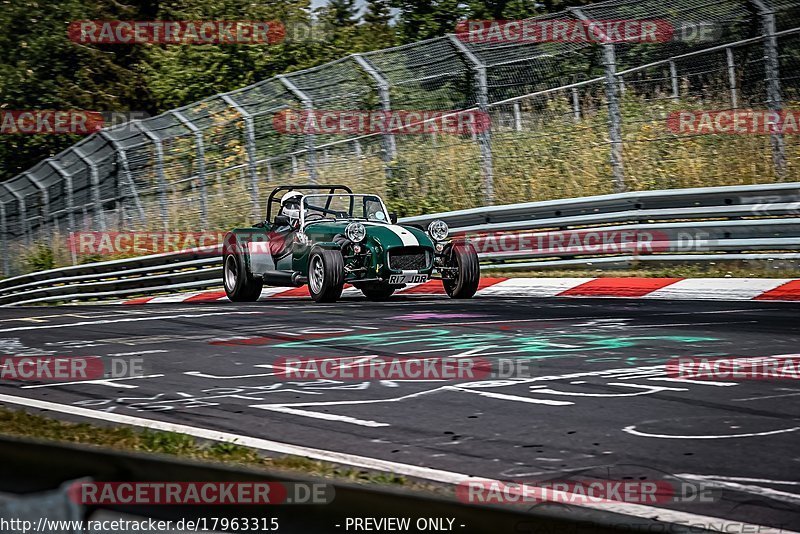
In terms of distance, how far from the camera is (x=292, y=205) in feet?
49.3

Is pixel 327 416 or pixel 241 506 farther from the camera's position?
pixel 327 416

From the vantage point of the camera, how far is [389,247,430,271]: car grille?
13.4 metres

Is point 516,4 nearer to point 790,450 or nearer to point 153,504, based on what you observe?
point 790,450

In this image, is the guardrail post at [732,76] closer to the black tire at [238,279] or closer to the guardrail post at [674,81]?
the guardrail post at [674,81]

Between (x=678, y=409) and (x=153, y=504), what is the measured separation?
357 centimetres

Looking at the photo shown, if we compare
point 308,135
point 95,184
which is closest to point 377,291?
point 308,135

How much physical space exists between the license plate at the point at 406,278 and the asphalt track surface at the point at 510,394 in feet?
3.54

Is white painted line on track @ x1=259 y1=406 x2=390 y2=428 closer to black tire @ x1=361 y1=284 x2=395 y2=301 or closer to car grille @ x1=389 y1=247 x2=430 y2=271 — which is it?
car grille @ x1=389 y1=247 x2=430 y2=271

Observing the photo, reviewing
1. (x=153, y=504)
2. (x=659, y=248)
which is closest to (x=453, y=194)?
(x=659, y=248)

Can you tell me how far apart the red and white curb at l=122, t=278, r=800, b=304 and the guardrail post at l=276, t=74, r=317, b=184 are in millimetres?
3802

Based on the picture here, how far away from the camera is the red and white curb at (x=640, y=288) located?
12.2 meters

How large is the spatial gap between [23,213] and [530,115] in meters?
17.9

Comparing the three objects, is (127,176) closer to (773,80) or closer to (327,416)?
(773,80)

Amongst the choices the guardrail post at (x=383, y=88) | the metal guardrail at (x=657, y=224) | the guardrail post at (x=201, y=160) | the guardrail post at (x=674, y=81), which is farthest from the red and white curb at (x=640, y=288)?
the guardrail post at (x=201, y=160)
